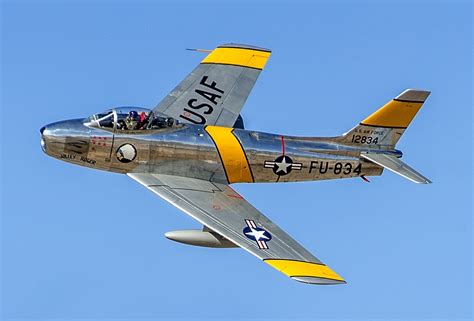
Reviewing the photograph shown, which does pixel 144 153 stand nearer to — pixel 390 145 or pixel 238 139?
pixel 238 139

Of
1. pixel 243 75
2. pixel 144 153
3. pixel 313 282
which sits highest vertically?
pixel 243 75

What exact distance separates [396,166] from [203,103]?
558 cm

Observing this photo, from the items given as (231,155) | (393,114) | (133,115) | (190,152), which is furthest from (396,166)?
(133,115)

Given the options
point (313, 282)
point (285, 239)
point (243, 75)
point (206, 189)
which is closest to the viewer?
point (313, 282)

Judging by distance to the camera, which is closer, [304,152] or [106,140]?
[106,140]

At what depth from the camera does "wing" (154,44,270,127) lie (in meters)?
28.6

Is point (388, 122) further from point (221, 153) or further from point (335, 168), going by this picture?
point (221, 153)

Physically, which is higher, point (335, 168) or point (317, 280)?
point (335, 168)

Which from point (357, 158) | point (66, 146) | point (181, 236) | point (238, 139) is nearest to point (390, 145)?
point (357, 158)

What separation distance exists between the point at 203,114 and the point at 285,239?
5472mm

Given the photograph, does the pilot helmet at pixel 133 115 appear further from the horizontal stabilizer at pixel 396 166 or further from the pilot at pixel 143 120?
the horizontal stabilizer at pixel 396 166

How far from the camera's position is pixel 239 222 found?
25.0m

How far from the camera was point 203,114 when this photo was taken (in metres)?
28.6

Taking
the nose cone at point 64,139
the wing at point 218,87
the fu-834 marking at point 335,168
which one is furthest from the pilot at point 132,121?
the fu-834 marking at point 335,168
